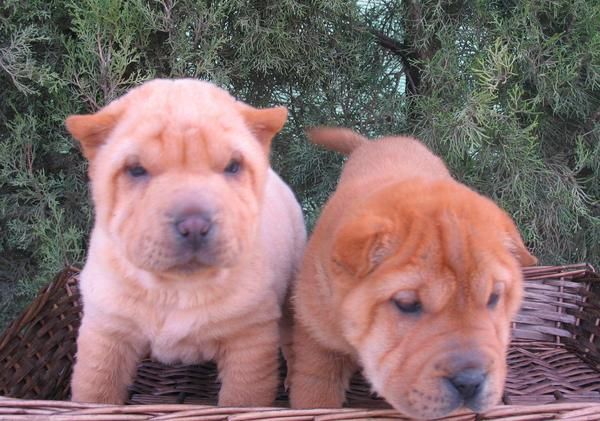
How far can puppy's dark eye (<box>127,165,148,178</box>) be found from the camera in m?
2.14

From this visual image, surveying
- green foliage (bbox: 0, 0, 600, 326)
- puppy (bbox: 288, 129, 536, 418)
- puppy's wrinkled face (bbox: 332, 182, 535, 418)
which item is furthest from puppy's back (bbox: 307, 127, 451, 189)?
puppy's wrinkled face (bbox: 332, 182, 535, 418)

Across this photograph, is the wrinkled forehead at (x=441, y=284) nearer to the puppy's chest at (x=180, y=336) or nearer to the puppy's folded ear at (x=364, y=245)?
the puppy's folded ear at (x=364, y=245)

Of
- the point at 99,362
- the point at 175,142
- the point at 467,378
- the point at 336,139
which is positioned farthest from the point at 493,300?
the point at 336,139

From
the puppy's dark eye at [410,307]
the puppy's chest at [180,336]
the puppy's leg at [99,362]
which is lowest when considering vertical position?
the puppy's leg at [99,362]

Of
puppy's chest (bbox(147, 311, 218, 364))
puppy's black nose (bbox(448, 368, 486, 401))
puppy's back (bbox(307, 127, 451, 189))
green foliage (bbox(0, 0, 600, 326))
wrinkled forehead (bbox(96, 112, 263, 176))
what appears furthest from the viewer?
green foliage (bbox(0, 0, 600, 326))

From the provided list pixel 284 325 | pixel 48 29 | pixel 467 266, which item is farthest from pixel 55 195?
pixel 467 266

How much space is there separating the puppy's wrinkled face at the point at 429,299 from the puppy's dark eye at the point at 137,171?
651 mm

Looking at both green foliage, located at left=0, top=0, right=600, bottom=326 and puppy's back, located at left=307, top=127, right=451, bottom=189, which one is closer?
puppy's back, located at left=307, top=127, right=451, bottom=189

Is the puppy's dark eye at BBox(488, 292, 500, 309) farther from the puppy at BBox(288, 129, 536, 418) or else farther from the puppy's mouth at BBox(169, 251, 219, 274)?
the puppy's mouth at BBox(169, 251, 219, 274)

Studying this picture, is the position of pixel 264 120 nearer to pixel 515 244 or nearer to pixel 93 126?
pixel 93 126

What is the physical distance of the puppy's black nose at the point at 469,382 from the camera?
74.0 inches

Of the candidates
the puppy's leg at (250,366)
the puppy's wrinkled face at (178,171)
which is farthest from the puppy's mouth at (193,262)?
the puppy's leg at (250,366)

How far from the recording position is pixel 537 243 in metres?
3.91

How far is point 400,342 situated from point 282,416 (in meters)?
0.42
